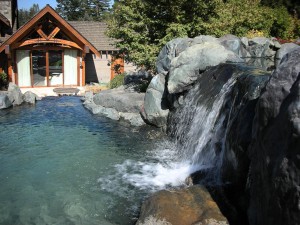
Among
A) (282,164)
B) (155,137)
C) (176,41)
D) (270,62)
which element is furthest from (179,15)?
(282,164)

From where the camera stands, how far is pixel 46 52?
2433 cm

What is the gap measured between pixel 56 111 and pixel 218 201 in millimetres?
13033

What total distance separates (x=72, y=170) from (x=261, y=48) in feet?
46.6

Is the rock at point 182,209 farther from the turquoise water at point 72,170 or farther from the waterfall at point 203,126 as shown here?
the waterfall at point 203,126

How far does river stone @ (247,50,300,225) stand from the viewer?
393 centimetres

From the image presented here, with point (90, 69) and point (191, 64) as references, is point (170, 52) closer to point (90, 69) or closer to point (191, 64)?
point (191, 64)

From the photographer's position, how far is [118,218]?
7004 millimetres

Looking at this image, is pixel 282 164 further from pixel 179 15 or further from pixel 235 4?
pixel 235 4

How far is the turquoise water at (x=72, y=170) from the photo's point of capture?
7.27 metres

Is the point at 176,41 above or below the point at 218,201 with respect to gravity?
above

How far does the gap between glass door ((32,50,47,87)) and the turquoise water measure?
9.37m

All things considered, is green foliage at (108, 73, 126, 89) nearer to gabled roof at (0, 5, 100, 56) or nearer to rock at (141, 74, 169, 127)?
gabled roof at (0, 5, 100, 56)

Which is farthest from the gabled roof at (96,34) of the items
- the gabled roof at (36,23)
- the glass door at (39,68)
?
the glass door at (39,68)

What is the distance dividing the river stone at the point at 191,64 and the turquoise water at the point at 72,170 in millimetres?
2348
